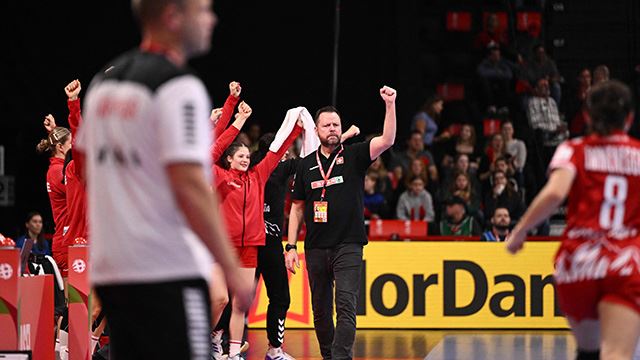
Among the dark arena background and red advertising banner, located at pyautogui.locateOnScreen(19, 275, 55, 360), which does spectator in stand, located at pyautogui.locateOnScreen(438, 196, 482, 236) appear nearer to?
the dark arena background

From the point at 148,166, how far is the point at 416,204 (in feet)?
43.3

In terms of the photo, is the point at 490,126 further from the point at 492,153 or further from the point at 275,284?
the point at 275,284

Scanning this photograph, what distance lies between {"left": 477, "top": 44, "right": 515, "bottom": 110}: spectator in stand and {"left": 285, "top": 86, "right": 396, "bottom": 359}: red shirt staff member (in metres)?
11.1

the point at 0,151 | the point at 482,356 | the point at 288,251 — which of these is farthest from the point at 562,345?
the point at 0,151

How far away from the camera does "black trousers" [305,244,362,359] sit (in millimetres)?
9492

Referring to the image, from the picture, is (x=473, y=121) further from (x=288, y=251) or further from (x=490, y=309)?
(x=288, y=251)

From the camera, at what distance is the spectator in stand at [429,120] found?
1922 cm

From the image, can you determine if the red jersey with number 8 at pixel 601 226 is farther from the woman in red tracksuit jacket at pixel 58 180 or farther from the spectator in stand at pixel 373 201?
the spectator in stand at pixel 373 201

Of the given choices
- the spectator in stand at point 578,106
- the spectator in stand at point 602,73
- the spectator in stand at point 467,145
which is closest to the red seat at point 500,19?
the spectator in stand at point 578,106

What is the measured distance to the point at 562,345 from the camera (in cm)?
1286

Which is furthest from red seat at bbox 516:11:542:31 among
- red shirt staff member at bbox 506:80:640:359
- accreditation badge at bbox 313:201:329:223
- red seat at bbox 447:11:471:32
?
red shirt staff member at bbox 506:80:640:359

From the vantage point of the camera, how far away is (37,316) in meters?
9.05

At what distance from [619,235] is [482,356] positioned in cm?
622

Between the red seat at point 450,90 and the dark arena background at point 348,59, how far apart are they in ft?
0.06
